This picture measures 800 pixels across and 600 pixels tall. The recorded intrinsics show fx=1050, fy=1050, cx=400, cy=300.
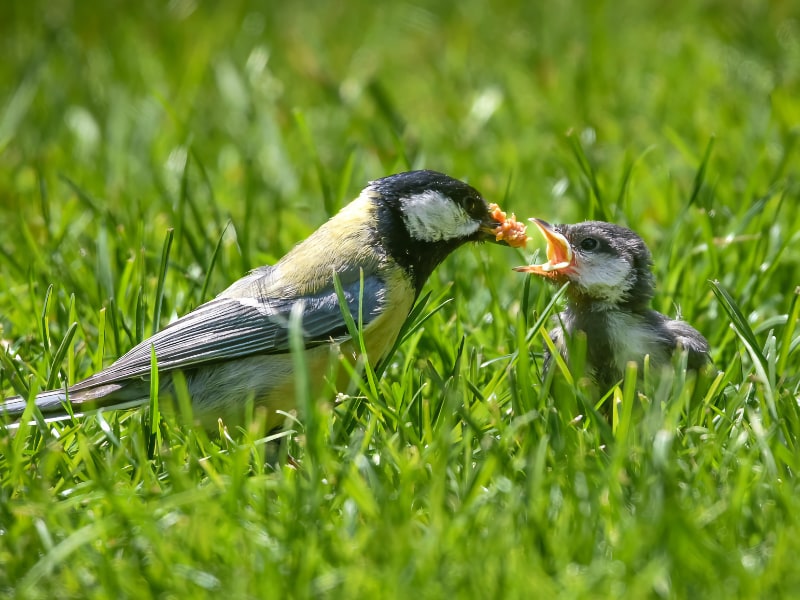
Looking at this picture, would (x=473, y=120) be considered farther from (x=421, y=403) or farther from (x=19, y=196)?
(x=421, y=403)

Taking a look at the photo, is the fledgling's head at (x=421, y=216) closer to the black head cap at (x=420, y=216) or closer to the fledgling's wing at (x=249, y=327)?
the black head cap at (x=420, y=216)

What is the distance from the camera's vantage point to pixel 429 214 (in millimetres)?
2859

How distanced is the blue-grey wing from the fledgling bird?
1.43 feet

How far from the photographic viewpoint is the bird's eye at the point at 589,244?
8.96 ft

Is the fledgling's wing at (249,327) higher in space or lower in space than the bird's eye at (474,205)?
lower

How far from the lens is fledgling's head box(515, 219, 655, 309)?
2684mm

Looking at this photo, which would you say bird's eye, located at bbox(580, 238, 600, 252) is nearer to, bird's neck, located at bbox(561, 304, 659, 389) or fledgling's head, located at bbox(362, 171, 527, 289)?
bird's neck, located at bbox(561, 304, 659, 389)

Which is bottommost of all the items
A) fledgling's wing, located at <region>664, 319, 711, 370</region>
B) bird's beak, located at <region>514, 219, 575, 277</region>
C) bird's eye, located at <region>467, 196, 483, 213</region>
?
fledgling's wing, located at <region>664, 319, 711, 370</region>

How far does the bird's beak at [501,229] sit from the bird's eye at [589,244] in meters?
0.27

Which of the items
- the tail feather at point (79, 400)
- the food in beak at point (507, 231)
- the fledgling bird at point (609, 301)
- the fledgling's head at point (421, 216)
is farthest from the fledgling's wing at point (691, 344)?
the tail feather at point (79, 400)

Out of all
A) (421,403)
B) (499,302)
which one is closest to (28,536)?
(421,403)

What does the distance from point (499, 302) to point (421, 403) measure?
607mm

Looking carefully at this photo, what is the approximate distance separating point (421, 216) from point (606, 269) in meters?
0.52

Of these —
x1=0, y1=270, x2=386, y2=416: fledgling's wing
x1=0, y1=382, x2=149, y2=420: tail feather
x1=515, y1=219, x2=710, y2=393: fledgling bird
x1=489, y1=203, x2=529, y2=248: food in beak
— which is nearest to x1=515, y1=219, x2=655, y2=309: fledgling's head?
x1=515, y1=219, x2=710, y2=393: fledgling bird
